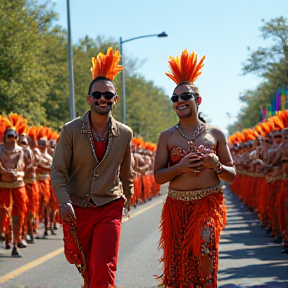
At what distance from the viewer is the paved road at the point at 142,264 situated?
10.1m

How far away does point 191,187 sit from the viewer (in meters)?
7.38

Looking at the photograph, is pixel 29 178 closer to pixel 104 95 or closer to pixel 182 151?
pixel 182 151

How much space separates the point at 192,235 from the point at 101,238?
93cm

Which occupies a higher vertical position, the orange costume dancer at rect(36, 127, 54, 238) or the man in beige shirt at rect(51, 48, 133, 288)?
the man in beige shirt at rect(51, 48, 133, 288)

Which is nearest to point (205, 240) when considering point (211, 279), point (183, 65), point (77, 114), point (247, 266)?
point (211, 279)

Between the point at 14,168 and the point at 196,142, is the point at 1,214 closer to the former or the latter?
the point at 14,168

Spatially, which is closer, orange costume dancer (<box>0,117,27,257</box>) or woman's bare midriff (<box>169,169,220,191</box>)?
woman's bare midriff (<box>169,169,220,191</box>)

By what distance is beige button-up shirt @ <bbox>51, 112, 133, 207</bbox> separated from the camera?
6965mm

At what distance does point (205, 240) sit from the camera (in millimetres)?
7199

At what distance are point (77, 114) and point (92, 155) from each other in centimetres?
2568

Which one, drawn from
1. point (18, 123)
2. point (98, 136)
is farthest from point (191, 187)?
point (18, 123)

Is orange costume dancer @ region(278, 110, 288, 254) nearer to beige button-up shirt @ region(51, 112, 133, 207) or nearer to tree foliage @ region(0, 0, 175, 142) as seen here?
tree foliage @ region(0, 0, 175, 142)

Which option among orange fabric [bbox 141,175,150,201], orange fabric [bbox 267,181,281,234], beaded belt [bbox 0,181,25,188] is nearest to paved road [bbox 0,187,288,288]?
orange fabric [bbox 267,181,281,234]

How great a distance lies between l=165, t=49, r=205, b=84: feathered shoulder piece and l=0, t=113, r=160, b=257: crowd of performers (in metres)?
6.15
